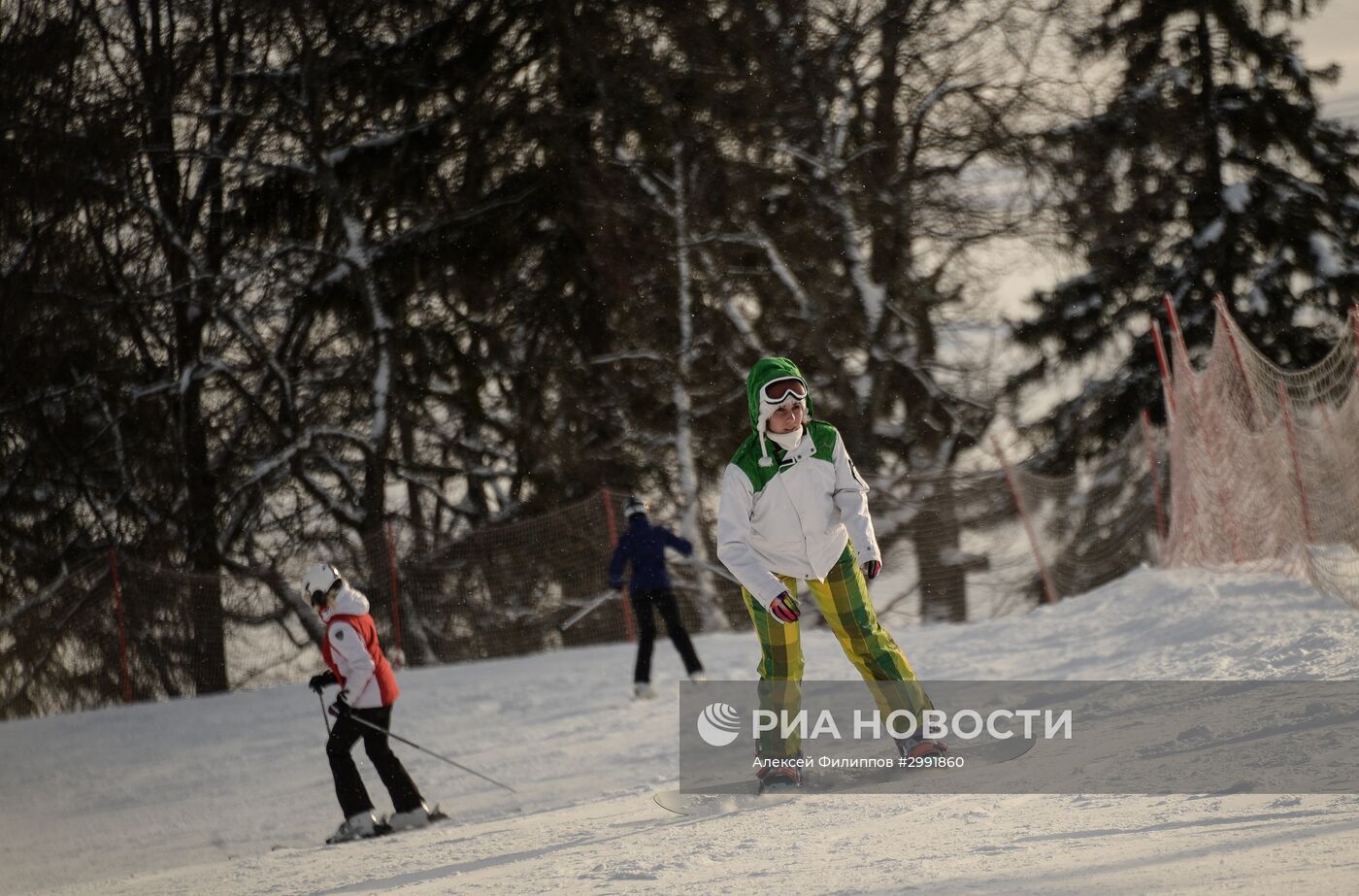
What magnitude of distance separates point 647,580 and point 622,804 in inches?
175

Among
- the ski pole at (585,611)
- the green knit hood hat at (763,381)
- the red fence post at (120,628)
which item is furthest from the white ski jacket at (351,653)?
the red fence post at (120,628)

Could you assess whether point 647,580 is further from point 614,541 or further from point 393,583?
point 393,583

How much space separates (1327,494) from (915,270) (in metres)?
10.5

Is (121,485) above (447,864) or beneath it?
above

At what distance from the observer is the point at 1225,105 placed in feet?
79.0

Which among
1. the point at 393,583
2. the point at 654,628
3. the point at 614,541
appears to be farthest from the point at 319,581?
the point at 393,583

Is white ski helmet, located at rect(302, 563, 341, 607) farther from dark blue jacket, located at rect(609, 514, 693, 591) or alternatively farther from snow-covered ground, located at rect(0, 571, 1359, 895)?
dark blue jacket, located at rect(609, 514, 693, 591)

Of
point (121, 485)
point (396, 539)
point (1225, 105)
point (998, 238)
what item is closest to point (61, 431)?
point (121, 485)

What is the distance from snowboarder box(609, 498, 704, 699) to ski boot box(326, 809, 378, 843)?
3639 millimetres

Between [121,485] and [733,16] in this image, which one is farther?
[121,485]

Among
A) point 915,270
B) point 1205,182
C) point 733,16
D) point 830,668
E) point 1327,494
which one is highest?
point 733,16

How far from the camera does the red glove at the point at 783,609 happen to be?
→ 17.1 feet

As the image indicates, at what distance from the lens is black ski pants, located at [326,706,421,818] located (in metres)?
7.44

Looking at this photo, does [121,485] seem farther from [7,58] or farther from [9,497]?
[7,58]
